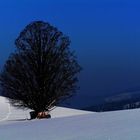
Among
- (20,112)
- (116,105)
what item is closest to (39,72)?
(20,112)

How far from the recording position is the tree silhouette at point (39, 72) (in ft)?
102

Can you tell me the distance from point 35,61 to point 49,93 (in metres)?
2.09

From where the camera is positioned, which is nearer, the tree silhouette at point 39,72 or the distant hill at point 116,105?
the tree silhouette at point 39,72

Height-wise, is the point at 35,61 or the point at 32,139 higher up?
the point at 35,61

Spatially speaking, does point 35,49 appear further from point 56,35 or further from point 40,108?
point 40,108

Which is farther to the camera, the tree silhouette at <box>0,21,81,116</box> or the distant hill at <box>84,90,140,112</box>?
the distant hill at <box>84,90,140,112</box>

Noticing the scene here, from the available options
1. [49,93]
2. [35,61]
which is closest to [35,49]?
[35,61]

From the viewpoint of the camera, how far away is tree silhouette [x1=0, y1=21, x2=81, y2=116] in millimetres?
30938

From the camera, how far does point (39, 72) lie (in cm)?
3142

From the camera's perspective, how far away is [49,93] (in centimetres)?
3123

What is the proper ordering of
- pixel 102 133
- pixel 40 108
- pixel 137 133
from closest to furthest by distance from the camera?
pixel 137 133, pixel 102 133, pixel 40 108

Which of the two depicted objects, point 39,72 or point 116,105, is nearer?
point 39,72

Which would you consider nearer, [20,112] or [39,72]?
[39,72]

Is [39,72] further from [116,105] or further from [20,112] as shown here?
[116,105]
